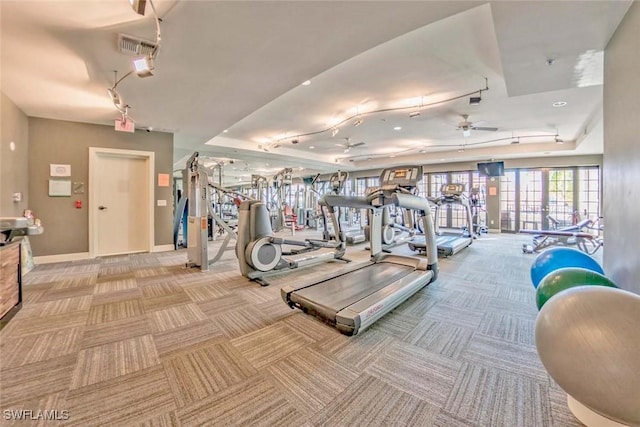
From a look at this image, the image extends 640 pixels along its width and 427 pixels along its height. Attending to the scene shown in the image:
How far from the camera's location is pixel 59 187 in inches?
190

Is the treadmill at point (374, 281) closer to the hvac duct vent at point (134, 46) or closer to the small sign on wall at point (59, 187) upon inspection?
the hvac duct vent at point (134, 46)

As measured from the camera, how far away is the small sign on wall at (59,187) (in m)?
4.77

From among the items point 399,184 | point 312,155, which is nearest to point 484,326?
point 399,184

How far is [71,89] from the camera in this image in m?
3.58

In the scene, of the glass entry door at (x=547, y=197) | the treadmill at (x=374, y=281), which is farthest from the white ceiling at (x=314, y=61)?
the glass entry door at (x=547, y=197)

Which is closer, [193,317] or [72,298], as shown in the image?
[193,317]

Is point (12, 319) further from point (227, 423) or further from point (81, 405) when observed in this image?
point (227, 423)

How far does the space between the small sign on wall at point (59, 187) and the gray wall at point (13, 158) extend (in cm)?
30

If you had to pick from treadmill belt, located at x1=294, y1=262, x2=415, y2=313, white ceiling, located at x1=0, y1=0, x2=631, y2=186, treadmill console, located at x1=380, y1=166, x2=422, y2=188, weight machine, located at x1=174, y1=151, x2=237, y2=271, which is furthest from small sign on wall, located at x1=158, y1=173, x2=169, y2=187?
treadmill console, located at x1=380, y1=166, x2=422, y2=188

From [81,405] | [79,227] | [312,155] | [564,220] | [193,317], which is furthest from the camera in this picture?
[312,155]

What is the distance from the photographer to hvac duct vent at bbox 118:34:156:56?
2.46m

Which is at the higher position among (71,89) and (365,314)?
(71,89)

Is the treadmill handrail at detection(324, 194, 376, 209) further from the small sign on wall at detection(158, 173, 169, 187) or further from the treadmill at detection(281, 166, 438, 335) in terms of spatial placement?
the small sign on wall at detection(158, 173, 169, 187)

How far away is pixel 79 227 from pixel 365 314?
5.75 metres
